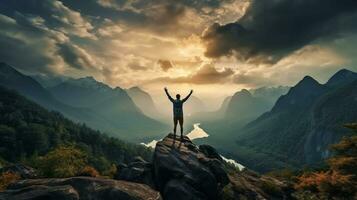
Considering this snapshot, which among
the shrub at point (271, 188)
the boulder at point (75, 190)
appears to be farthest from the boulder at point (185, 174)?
the shrub at point (271, 188)

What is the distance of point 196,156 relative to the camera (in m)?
36.4

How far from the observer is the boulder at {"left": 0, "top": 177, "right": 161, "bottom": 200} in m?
24.2

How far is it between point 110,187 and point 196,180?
927 centimetres

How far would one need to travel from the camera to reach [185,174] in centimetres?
3212

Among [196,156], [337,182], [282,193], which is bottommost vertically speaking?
[282,193]

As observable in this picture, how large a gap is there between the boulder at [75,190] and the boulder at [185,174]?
341 cm

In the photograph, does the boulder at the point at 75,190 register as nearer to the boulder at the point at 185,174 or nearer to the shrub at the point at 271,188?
the boulder at the point at 185,174

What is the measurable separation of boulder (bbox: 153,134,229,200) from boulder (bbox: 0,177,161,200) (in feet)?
11.2

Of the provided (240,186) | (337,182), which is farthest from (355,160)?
(240,186)

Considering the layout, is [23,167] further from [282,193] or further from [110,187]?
[282,193]

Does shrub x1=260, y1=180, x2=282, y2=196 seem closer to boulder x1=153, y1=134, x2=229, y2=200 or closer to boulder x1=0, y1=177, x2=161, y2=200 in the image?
boulder x1=153, y1=134, x2=229, y2=200

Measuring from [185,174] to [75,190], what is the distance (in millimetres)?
10702

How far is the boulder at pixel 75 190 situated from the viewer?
952 inches

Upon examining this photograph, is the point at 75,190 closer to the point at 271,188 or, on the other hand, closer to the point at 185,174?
the point at 185,174
